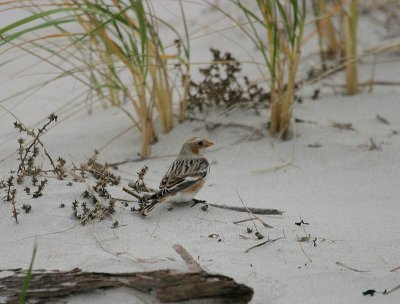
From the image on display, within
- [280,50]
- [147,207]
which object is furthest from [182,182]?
[280,50]

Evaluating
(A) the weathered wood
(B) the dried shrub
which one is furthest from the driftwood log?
(B) the dried shrub

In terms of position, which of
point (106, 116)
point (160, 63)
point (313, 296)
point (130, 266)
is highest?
point (160, 63)

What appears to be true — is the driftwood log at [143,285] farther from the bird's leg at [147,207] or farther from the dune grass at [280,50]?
the dune grass at [280,50]

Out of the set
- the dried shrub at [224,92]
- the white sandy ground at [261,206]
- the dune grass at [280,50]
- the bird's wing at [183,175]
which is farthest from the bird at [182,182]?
the dried shrub at [224,92]

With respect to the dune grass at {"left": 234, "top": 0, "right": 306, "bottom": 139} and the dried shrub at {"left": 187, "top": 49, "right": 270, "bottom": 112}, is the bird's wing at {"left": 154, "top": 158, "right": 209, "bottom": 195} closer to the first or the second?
the dune grass at {"left": 234, "top": 0, "right": 306, "bottom": 139}

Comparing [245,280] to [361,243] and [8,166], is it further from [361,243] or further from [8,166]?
[8,166]

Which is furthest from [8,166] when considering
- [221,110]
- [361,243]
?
[361,243]

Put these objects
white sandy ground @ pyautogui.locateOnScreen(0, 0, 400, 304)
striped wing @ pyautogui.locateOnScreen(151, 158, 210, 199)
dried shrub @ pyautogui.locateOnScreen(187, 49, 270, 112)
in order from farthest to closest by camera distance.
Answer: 1. dried shrub @ pyautogui.locateOnScreen(187, 49, 270, 112)
2. striped wing @ pyautogui.locateOnScreen(151, 158, 210, 199)
3. white sandy ground @ pyautogui.locateOnScreen(0, 0, 400, 304)

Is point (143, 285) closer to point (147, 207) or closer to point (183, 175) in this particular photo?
point (147, 207)
